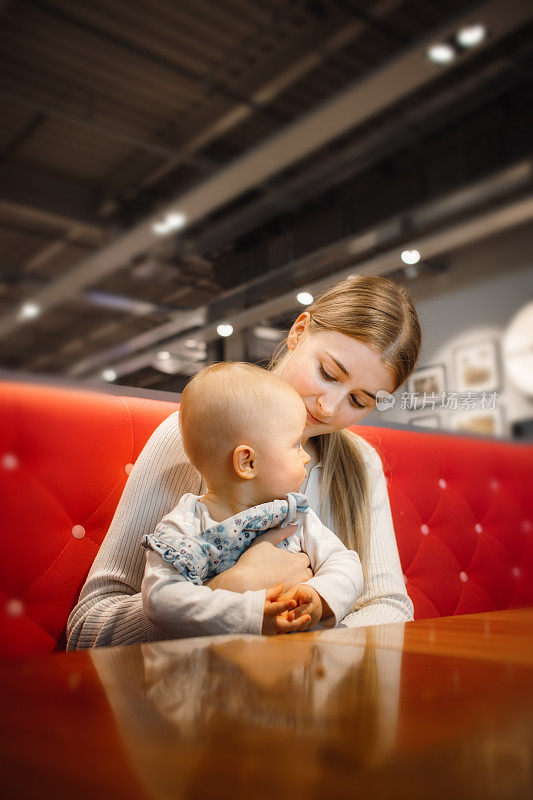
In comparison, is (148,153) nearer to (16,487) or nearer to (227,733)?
(16,487)

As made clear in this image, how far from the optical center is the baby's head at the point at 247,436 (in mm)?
857

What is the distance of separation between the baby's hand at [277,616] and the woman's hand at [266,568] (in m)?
0.05

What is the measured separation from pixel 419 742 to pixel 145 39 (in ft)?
13.7

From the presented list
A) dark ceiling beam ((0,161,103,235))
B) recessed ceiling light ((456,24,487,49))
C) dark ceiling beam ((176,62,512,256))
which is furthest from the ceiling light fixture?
recessed ceiling light ((456,24,487,49))

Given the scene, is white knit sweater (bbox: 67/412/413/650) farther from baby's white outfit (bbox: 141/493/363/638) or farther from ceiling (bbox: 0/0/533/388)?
ceiling (bbox: 0/0/533/388)

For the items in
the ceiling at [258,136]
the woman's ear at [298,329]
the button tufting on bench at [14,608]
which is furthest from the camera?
the ceiling at [258,136]

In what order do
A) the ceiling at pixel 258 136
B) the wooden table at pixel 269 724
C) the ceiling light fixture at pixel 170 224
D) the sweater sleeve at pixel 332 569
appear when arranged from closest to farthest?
the wooden table at pixel 269 724
the sweater sleeve at pixel 332 569
the ceiling at pixel 258 136
the ceiling light fixture at pixel 170 224

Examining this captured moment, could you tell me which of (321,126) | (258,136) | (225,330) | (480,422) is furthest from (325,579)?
(258,136)

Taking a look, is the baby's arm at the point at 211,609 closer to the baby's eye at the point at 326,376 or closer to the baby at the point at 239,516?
the baby at the point at 239,516

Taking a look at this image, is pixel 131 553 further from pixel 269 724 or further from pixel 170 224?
pixel 170 224

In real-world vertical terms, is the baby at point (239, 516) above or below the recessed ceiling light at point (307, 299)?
below

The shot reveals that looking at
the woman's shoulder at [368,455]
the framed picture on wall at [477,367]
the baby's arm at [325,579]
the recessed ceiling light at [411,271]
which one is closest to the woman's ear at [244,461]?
the baby's arm at [325,579]

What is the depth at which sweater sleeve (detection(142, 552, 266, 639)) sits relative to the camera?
2.15 feet

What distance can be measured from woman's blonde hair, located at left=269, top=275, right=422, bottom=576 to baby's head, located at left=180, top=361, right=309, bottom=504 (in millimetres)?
274
